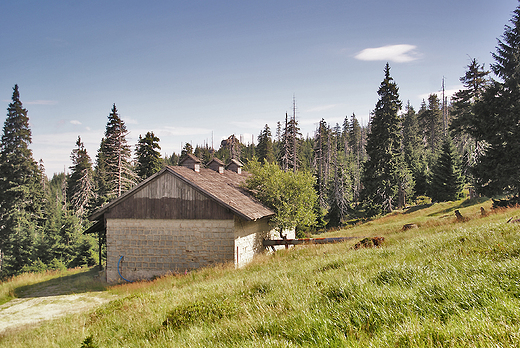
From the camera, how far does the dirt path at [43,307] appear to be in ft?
42.6

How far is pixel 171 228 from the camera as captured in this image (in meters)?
18.9

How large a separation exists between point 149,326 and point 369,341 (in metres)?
5.26

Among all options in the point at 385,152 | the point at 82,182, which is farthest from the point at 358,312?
the point at 82,182

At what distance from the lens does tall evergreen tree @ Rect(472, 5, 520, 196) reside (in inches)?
912

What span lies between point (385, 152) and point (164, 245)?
3028 cm

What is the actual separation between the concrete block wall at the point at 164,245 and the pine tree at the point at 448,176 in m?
36.2

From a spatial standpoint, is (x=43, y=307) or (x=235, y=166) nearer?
(x=43, y=307)

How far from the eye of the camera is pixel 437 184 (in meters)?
43.8

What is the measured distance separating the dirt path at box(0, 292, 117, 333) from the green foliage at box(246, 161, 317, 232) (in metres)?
12.2

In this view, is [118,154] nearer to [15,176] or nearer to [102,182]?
[15,176]

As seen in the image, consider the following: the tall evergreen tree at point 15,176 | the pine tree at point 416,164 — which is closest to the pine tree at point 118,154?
the tall evergreen tree at point 15,176

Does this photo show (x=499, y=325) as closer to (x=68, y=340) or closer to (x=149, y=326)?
(x=149, y=326)

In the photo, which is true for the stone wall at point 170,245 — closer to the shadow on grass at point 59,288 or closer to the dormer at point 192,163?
the shadow on grass at point 59,288

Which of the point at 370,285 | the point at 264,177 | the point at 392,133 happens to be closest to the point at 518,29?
the point at 392,133
